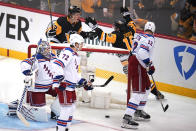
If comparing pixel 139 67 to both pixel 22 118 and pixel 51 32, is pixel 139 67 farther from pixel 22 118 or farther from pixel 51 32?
pixel 22 118

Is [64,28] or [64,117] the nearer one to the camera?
[64,117]

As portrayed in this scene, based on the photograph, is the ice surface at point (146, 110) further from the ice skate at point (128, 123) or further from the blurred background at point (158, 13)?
the blurred background at point (158, 13)

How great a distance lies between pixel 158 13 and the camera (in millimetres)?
7172

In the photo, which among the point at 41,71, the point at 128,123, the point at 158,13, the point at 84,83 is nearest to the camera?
the point at 84,83

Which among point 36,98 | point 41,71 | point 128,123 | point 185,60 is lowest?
point 128,123

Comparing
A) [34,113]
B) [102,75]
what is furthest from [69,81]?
[102,75]

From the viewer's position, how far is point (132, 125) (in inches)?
218

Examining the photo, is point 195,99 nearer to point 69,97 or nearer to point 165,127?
point 165,127

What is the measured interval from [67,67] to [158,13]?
9.41 feet

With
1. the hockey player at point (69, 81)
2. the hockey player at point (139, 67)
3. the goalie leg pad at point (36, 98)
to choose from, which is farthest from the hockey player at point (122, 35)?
the hockey player at point (69, 81)

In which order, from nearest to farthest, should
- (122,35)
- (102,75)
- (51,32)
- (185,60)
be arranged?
(51,32) < (122,35) < (185,60) < (102,75)

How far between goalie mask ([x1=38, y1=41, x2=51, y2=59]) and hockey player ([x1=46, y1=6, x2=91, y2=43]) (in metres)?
0.91

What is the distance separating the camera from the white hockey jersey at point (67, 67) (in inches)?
180

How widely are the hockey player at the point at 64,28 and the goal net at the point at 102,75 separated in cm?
26
